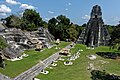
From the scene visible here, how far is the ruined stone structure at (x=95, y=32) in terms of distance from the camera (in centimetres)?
9250

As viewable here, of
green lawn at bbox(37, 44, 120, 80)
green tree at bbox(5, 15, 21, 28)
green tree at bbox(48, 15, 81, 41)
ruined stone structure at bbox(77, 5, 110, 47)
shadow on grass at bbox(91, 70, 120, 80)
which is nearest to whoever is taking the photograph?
green lawn at bbox(37, 44, 120, 80)

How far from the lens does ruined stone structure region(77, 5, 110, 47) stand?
92.5 m

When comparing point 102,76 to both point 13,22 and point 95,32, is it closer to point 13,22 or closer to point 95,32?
point 95,32

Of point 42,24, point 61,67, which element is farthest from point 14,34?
point 42,24

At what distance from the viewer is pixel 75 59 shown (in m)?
56.8

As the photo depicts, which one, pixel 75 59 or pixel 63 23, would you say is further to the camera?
pixel 63 23

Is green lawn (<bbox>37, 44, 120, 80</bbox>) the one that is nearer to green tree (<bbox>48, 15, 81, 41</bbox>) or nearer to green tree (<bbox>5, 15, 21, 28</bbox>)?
green tree (<bbox>5, 15, 21, 28</bbox>)

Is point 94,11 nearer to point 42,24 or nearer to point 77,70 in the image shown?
point 42,24

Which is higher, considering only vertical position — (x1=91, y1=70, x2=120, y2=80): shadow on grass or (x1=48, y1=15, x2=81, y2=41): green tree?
(x1=48, y1=15, x2=81, y2=41): green tree

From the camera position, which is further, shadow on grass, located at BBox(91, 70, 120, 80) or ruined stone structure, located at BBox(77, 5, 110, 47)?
ruined stone structure, located at BBox(77, 5, 110, 47)

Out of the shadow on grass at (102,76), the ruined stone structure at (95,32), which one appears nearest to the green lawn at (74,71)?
the shadow on grass at (102,76)

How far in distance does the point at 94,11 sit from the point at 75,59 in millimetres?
45872

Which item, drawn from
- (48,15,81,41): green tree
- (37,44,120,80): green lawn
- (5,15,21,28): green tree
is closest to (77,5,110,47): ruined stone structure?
(48,15,81,41): green tree

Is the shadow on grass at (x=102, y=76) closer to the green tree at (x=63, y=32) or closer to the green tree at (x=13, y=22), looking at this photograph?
the green tree at (x=13, y=22)
